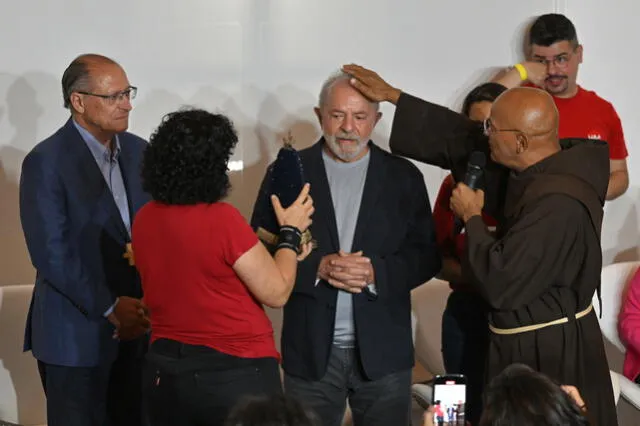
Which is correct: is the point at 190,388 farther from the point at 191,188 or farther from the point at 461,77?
the point at 461,77

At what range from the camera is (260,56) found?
14.8ft

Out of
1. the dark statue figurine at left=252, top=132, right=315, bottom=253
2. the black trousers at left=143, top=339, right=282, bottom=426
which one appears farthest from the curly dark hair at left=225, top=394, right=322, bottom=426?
the dark statue figurine at left=252, top=132, right=315, bottom=253

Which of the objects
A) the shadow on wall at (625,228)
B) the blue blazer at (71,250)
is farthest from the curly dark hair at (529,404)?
the shadow on wall at (625,228)

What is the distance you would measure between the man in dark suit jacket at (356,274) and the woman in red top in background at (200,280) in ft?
1.61

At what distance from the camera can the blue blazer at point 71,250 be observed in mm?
3152

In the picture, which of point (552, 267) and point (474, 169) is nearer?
point (552, 267)

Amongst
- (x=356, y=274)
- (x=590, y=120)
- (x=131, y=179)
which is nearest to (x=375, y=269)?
(x=356, y=274)

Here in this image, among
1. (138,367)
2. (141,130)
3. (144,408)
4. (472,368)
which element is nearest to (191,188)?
(144,408)

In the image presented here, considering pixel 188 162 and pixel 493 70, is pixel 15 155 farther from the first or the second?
pixel 493 70

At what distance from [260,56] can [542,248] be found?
2.01 meters

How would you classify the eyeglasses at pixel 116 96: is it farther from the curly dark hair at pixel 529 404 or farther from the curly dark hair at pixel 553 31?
the curly dark hair at pixel 553 31

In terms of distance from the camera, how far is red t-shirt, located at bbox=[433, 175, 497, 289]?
3.56 m

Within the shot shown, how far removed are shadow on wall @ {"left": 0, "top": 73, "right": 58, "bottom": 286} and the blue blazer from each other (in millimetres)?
1017

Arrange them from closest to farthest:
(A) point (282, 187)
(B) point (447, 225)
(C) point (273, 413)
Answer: (C) point (273, 413) → (A) point (282, 187) → (B) point (447, 225)
